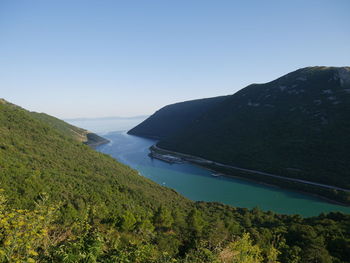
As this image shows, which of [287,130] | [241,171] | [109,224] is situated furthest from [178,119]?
[109,224]

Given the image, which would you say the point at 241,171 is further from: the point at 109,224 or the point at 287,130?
the point at 109,224

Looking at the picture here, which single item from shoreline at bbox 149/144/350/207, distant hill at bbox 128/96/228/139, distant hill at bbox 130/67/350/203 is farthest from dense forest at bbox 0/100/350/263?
distant hill at bbox 128/96/228/139

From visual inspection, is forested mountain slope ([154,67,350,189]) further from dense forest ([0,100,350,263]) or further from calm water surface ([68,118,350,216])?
dense forest ([0,100,350,263])

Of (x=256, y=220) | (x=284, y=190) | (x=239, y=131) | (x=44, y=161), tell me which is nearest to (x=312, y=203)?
(x=284, y=190)

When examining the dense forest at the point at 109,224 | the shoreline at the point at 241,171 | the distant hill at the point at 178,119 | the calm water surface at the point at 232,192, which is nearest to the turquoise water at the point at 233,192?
the calm water surface at the point at 232,192

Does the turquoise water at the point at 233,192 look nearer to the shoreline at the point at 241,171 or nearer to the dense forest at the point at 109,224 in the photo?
the shoreline at the point at 241,171
